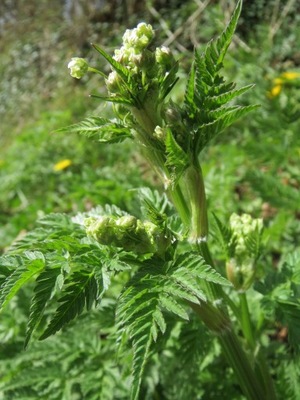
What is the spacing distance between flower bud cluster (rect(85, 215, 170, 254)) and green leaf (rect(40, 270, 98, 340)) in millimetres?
83

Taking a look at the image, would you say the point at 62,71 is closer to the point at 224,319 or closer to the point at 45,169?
the point at 45,169

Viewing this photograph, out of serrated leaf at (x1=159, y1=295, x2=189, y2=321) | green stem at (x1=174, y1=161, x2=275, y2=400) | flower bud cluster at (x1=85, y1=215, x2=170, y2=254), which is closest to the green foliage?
green stem at (x1=174, y1=161, x2=275, y2=400)

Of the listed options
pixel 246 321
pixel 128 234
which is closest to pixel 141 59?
pixel 128 234

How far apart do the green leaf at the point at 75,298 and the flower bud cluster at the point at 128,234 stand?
0.27ft

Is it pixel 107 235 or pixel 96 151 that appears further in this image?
pixel 96 151

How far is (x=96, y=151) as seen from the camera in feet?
14.3

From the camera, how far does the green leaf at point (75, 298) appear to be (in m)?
0.96

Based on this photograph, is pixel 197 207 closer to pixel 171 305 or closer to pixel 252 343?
pixel 171 305

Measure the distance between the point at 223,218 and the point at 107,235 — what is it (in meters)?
1.48

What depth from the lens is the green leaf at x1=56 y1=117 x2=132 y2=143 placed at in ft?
3.54

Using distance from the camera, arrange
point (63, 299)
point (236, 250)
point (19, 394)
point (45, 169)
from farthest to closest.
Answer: point (45, 169) → point (19, 394) → point (236, 250) → point (63, 299)

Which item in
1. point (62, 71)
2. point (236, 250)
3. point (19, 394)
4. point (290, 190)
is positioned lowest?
point (290, 190)

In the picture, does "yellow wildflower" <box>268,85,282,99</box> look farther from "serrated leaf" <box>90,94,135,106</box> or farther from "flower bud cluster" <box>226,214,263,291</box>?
"serrated leaf" <box>90,94,135,106</box>

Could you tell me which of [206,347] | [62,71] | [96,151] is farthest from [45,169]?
[62,71]
